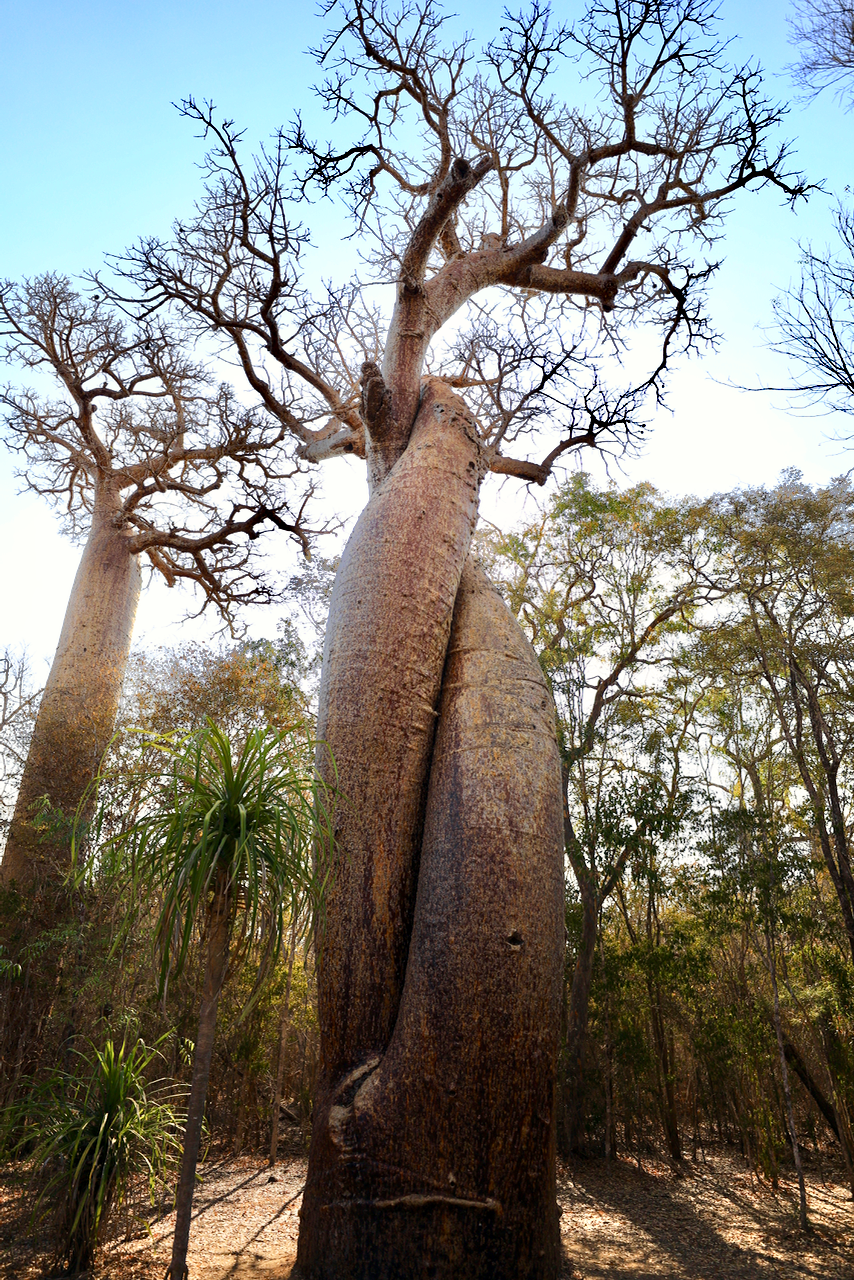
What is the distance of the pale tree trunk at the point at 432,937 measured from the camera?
2006mm

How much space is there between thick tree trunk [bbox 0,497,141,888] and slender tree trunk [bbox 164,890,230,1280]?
3.19 m

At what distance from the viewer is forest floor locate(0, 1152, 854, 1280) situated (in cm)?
309

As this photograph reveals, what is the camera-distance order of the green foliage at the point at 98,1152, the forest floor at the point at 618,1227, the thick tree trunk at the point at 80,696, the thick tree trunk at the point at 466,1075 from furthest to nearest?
the thick tree trunk at the point at 80,696
the forest floor at the point at 618,1227
the green foliage at the point at 98,1152
the thick tree trunk at the point at 466,1075

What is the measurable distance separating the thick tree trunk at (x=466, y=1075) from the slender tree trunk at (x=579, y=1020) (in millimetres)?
5313

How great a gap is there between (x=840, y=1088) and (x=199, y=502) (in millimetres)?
7528

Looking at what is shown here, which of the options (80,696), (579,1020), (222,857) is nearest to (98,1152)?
(222,857)

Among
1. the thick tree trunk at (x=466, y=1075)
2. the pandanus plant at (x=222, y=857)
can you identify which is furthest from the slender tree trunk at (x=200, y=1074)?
the thick tree trunk at (x=466, y=1075)

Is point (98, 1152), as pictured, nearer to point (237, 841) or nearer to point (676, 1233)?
point (237, 841)

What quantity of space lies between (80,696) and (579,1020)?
213 inches

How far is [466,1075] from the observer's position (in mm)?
2088

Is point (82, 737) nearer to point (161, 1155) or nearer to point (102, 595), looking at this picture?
point (102, 595)

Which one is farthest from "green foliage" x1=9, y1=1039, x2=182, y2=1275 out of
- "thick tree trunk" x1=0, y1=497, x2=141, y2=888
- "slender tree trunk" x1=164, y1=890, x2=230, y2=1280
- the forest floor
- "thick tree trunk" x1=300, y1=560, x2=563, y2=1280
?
"thick tree trunk" x1=0, y1=497, x2=141, y2=888

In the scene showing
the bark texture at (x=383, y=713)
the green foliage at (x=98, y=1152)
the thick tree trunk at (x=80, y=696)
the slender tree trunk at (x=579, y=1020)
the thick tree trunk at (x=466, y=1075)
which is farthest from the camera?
the slender tree trunk at (x=579, y=1020)

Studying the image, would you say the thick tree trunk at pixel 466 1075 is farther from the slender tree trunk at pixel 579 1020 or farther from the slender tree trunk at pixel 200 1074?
the slender tree trunk at pixel 579 1020
